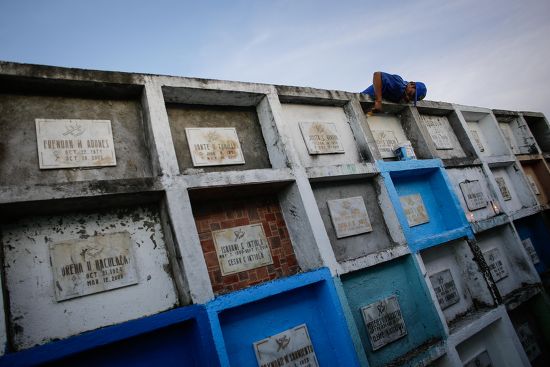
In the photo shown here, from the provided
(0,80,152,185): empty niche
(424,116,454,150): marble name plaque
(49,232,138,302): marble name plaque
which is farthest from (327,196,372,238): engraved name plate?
(424,116,454,150): marble name plaque

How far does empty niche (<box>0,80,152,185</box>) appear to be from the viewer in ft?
8.90

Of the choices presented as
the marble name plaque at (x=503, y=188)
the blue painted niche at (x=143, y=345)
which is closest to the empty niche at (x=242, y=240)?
the blue painted niche at (x=143, y=345)

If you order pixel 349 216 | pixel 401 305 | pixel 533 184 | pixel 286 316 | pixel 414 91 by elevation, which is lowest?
pixel 401 305

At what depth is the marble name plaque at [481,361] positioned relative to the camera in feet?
14.0

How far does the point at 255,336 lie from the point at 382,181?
2.59m

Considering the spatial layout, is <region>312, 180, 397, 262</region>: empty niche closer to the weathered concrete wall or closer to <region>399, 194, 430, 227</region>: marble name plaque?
<region>399, 194, 430, 227</region>: marble name plaque

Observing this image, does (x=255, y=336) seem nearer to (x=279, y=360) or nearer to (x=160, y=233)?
(x=279, y=360)

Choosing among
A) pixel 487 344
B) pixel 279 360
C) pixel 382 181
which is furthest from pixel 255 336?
pixel 487 344

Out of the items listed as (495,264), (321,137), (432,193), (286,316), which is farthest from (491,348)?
(321,137)

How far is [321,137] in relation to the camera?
14.4ft

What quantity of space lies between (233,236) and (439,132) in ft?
15.2

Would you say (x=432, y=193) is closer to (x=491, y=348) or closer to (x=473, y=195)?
(x=473, y=195)

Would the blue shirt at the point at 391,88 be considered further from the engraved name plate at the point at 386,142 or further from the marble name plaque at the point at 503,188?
the marble name plaque at the point at 503,188

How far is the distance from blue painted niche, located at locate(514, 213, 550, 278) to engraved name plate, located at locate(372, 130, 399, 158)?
3239 millimetres
